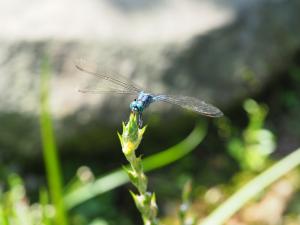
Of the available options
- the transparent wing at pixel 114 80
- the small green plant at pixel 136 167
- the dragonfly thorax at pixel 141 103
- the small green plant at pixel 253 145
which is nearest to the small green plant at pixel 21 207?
the transparent wing at pixel 114 80

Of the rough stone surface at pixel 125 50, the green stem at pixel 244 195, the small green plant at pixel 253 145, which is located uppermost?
the rough stone surface at pixel 125 50

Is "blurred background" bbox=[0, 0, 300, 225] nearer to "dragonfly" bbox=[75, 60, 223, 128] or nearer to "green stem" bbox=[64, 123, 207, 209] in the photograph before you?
"green stem" bbox=[64, 123, 207, 209]

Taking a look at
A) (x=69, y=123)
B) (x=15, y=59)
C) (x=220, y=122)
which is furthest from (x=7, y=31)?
(x=220, y=122)

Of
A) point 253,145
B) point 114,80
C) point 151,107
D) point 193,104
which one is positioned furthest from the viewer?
point 253,145

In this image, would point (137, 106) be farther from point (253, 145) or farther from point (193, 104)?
point (253, 145)

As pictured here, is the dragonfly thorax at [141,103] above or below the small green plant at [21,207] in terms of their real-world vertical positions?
above

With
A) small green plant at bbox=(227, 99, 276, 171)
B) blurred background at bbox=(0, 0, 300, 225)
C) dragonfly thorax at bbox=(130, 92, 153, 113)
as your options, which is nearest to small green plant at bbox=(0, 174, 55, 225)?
blurred background at bbox=(0, 0, 300, 225)

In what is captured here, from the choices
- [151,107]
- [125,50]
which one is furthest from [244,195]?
[125,50]

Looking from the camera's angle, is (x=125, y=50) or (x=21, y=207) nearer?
(x=21, y=207)

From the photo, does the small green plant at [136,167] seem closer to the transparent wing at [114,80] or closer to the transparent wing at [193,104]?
the transparent wing at [193,104]
